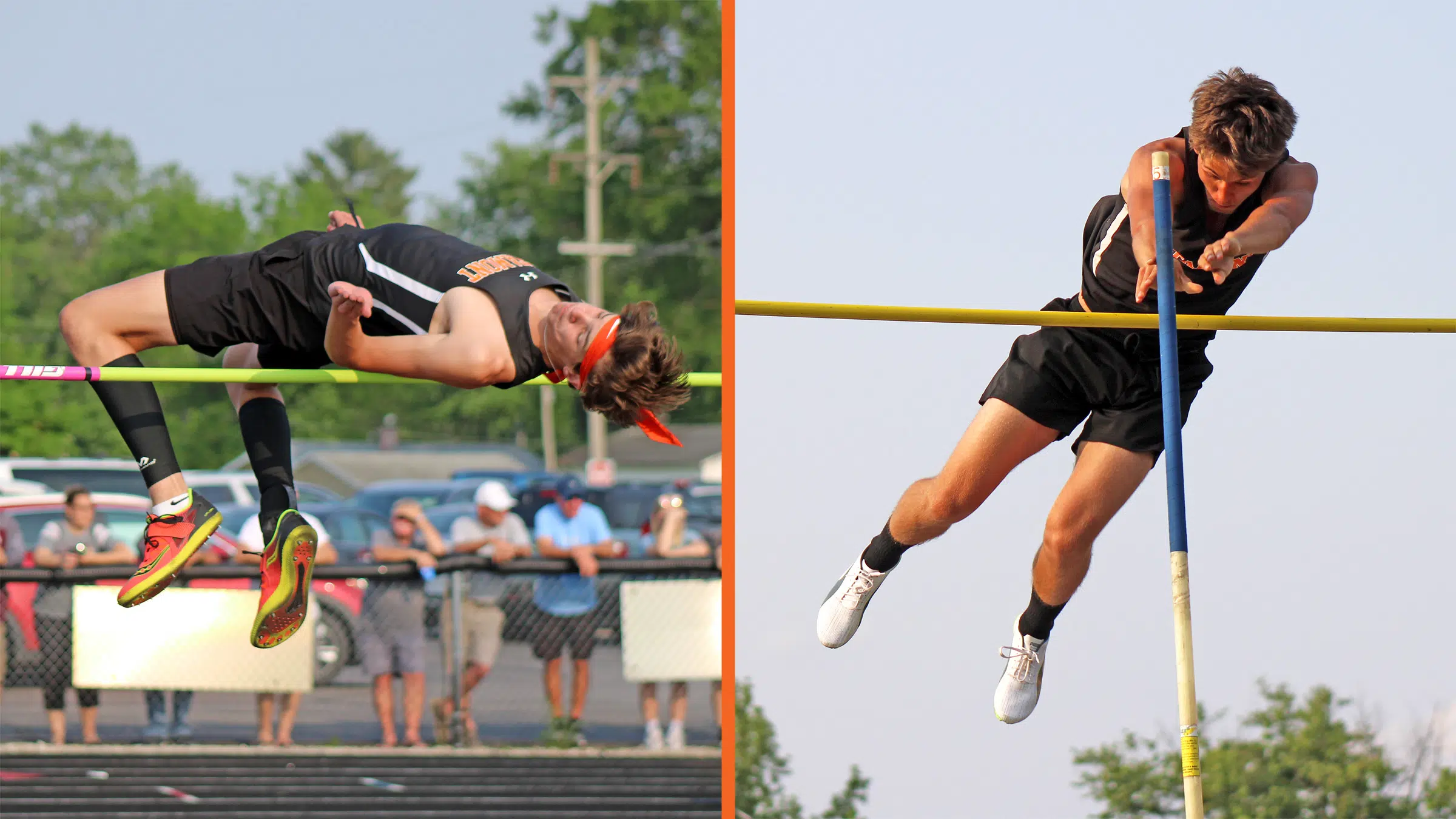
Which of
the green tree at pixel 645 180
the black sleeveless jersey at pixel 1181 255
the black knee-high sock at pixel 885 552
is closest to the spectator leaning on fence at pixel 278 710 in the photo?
the black knee-high sock at pixel 885 552

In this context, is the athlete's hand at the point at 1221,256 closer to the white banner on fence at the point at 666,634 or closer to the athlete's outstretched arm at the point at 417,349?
the athlete's outstretched arm at the point at 417,349

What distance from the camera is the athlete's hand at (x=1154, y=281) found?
415cm

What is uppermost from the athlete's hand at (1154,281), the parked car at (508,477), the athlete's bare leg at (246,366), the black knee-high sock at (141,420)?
the athlete's hand at (1154,281)

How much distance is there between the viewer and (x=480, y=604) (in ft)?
25.6

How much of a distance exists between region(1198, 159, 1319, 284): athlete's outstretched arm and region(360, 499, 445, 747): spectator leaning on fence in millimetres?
4566

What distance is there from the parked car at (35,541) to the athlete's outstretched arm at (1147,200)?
417cm

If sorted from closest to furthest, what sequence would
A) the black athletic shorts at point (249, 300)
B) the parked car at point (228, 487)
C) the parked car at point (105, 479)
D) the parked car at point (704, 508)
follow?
the black athletic shorts at point (249, 300), the parked car at point (704, 508), the parked car at point (105, 479), the parked car at point (228, 487)

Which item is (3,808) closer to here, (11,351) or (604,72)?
(11,351)

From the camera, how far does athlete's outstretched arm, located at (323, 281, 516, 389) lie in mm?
3982

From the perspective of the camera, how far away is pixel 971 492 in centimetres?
449

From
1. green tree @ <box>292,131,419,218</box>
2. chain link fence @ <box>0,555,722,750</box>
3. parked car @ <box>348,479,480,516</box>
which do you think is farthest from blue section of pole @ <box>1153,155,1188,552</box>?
green tree @ <box>292,131,419,218</box>

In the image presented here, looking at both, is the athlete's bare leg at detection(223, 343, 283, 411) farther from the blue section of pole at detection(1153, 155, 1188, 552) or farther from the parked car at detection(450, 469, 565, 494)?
the parked car at detection(450, 469, 565, 494)

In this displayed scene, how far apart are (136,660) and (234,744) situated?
86cm

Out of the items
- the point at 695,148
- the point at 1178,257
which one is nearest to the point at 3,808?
the point at 1178,257
